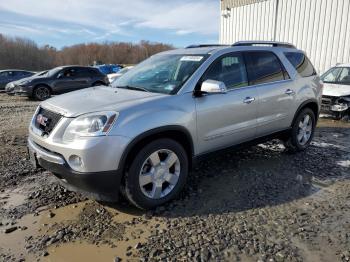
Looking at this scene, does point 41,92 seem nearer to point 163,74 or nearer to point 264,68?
point 163,74

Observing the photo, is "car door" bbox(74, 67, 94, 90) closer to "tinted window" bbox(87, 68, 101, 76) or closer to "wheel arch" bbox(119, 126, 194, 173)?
"tinted window" bbox(87, 68, 101, 76)

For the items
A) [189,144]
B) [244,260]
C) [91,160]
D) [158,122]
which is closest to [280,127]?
[189,144]

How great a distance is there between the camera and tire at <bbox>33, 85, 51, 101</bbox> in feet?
48.4

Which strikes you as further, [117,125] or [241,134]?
[241,134]

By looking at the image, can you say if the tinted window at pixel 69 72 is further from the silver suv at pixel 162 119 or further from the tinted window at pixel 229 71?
the tinted window at pixel 229 71

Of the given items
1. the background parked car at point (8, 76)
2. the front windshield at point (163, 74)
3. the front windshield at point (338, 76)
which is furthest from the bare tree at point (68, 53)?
the front windshield at point (163, 74)

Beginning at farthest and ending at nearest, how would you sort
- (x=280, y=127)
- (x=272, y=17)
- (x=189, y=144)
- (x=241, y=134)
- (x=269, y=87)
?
1. (x=272, y=17)
2. (x=280, y=127)
3. (x=269, y=87)
4. (x=241, y=134)
5. (x=189, y=144)

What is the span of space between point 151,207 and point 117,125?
3.38ft

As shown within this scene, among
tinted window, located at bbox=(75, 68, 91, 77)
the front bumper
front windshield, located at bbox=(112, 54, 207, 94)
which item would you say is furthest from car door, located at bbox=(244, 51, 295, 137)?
tinted window, located at bbox=(75, 68, 91, 77)

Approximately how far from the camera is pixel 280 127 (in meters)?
5.34

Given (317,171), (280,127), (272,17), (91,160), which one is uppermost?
(272,17)

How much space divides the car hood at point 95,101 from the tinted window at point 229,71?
84cm

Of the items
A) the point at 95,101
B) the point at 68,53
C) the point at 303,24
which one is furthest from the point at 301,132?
the point at 68,53

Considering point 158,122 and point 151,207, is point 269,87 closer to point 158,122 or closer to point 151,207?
point 158,122
